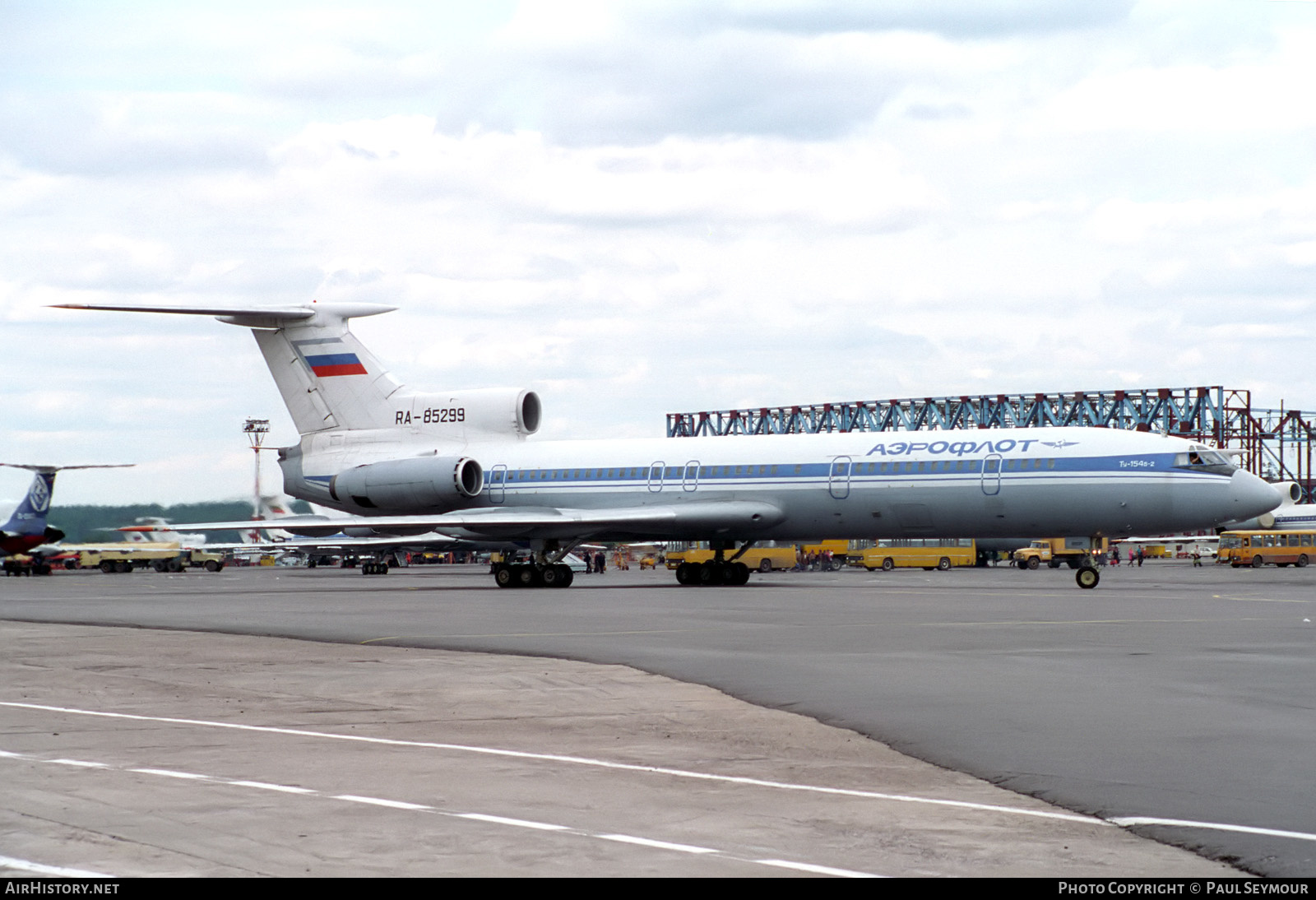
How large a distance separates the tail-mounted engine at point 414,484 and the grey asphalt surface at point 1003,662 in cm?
643

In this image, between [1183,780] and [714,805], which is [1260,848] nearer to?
[1183,780]

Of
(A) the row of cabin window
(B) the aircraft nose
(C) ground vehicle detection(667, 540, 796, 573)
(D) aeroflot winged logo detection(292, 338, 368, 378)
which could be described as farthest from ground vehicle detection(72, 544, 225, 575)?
(B) the aircraft nose

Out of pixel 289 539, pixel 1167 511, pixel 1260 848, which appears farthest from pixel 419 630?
pixel 289 539

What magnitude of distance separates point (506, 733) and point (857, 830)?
170 inches

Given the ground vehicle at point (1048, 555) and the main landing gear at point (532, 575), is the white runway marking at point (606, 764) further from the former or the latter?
the ground vehicle at point (1048, 555)

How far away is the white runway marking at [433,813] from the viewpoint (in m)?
6.37

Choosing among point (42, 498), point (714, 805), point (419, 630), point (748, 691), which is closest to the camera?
point (714, 805)

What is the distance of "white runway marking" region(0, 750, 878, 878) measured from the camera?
637 centimetres

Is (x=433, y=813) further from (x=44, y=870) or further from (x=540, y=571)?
(x=540, y=571)

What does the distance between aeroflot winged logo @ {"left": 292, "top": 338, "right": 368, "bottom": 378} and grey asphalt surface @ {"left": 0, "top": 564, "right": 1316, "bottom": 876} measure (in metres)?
9.90

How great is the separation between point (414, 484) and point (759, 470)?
33.8ft

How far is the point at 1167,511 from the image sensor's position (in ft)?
116

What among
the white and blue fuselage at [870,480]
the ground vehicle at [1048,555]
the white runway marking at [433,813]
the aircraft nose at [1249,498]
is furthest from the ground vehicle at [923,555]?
the white runway marking at [433,813]

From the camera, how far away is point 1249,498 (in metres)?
35.5
